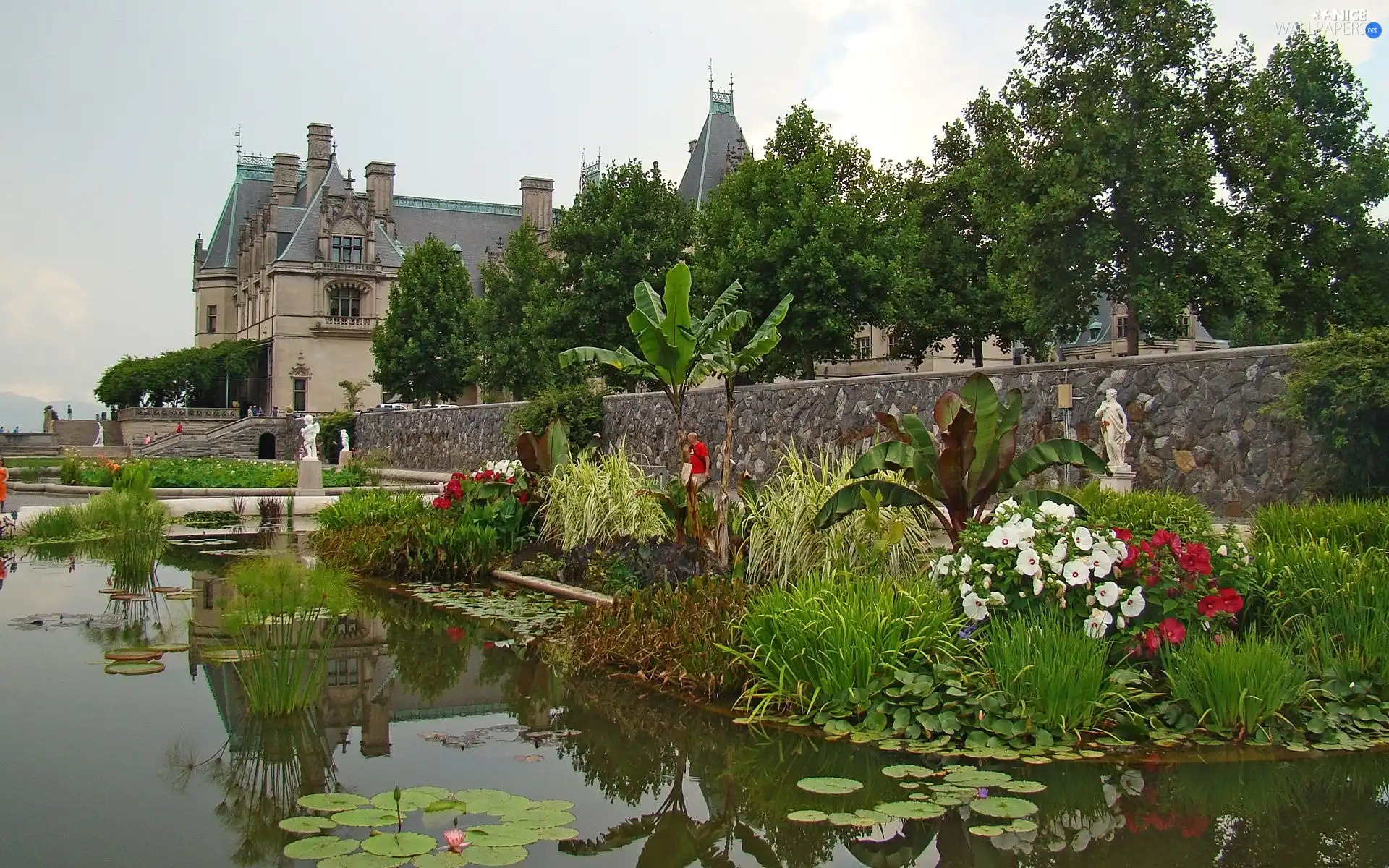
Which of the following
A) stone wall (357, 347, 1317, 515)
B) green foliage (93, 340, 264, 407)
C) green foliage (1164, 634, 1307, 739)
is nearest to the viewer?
green foliage (1164, 634, 1307, 739)

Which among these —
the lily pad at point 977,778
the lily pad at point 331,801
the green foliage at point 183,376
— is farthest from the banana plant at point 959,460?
the green foliage at point 183,376

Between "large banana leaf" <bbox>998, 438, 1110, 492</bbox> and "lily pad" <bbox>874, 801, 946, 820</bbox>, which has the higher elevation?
"large banana leaf" <bbox>998, 438, 1110, 492</bbox>

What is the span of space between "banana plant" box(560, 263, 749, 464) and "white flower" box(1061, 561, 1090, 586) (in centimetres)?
522

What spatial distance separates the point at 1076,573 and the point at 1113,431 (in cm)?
957

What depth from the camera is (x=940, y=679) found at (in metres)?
6.56

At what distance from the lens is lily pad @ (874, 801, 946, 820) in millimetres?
5086

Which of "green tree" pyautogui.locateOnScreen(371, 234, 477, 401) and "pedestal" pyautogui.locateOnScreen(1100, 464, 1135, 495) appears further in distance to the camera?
"green tree" pyautogui.locateOnScreen(371, 234, 477, 401)

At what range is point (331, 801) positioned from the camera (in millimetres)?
5234

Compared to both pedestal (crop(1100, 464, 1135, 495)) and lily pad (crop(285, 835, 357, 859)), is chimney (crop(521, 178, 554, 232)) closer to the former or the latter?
pedestal (crop(1100, 464, 1135, 495))

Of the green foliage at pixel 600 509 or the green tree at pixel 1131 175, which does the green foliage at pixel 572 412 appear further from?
the green foliage at pixel 600 509

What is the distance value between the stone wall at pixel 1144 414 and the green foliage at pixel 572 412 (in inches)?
158

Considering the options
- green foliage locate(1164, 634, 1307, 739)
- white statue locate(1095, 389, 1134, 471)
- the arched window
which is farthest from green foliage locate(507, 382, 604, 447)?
the arched window

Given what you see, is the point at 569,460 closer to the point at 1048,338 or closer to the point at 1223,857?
the point at 1223,857

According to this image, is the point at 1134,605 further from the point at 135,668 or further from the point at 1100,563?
the point at 135,668
